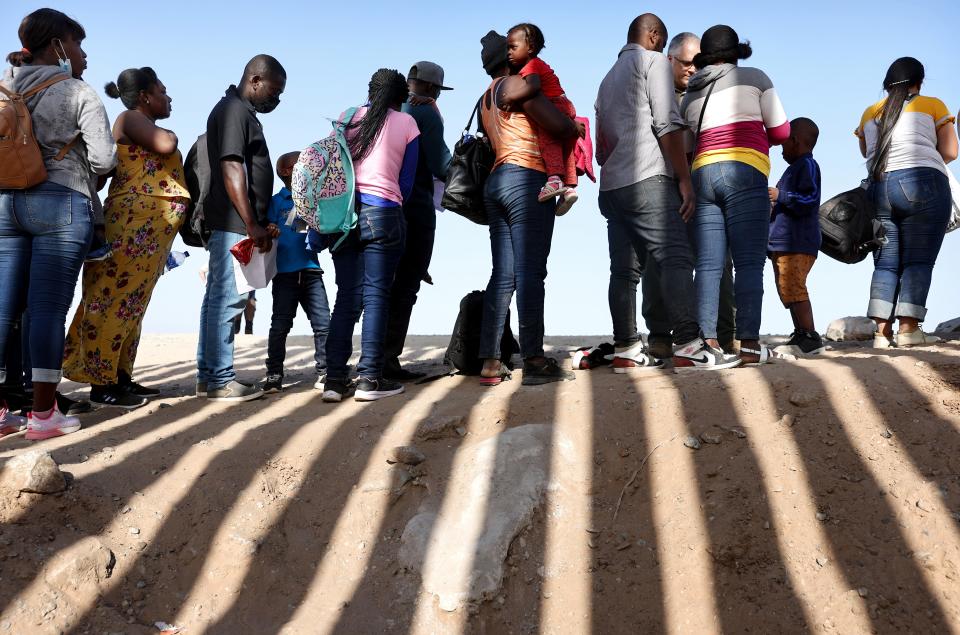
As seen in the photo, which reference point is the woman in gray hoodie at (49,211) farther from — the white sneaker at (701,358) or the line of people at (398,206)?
the white sneaker at (701,358)

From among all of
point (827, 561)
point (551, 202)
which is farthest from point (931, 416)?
point (551, 202)

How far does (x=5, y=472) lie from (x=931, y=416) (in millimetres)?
3786

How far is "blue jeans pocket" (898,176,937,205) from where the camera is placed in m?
5.07

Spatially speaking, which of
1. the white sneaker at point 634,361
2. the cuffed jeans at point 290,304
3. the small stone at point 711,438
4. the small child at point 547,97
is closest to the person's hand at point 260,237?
the cuffed jeans at point 290,304

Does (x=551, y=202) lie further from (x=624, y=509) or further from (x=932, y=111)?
(x=932, y=111)

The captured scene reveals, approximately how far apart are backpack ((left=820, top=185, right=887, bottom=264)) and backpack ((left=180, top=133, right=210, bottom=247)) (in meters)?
3.99

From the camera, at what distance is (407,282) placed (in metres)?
5.05

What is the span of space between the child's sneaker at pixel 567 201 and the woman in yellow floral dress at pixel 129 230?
7.13 feet

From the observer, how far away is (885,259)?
5285 mm

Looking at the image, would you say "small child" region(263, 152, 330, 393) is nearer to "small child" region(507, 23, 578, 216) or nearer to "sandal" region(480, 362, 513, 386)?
"sandal" region(480, 362, 513, 386)

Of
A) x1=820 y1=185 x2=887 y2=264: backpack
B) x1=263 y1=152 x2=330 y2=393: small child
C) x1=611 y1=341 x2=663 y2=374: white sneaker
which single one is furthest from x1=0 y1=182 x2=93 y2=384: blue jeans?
x1=820 y1=185 x2=887 y2=264: backpack

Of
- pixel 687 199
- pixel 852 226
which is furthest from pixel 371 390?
pixel 852 226

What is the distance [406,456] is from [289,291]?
1957 mm

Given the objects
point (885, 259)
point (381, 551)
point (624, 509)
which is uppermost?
point (885, 259)
